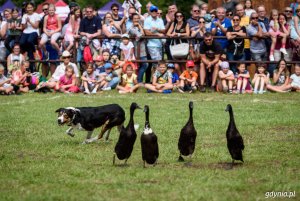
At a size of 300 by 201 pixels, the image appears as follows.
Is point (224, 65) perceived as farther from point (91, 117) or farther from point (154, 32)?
point (91, 117)

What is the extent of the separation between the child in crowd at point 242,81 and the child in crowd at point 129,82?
2582 mm

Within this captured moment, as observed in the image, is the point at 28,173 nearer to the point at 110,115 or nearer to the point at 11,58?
the point at 110,115

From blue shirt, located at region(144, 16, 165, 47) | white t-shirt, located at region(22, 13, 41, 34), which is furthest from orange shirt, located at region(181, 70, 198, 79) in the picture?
white t-shirt, located at region(22, 13, 41, 34)

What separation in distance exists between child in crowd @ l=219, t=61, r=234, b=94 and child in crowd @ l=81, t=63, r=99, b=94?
330 centimetres

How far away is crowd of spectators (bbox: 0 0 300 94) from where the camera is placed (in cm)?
2203

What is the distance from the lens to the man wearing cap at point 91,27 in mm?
23578

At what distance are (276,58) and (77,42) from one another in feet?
17.9

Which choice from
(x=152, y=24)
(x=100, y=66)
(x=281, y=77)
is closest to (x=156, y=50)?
(x=152, y=24)

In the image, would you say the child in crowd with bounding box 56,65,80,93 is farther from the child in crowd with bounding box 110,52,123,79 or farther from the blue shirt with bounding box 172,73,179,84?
the blue shirt with bounding box 172,73,179,84

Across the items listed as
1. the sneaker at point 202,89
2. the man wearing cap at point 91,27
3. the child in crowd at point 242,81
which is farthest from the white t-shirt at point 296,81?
the man wearing cap at point 91,27

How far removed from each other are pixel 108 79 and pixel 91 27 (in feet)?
6.08

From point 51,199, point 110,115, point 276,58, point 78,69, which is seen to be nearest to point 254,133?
point 110,115

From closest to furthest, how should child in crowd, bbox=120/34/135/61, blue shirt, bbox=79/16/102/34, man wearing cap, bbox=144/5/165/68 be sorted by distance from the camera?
child in crowd, bbox=120/34/135/61 < man wearing cap, bbox=144/5/165/68 < blue shirt, bbox=79/16/102/34

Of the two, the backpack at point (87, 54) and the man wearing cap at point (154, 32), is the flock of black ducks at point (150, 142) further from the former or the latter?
the backpack at point (87, 54)
